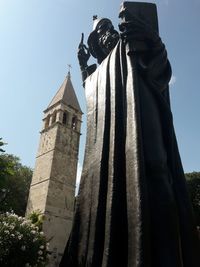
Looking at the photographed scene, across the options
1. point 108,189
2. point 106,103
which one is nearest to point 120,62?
point 106,103

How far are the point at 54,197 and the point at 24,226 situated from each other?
2348 centimetres

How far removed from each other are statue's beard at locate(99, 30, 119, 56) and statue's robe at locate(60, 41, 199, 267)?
1.66 feet

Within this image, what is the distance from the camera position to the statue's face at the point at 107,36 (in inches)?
133

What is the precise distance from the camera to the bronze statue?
1.93 m

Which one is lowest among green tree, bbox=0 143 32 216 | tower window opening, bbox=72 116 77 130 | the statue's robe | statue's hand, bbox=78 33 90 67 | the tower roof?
the statue's robe

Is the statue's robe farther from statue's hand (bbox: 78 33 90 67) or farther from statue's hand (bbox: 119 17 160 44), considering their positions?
statue's hand (bbox: 78 33 90 67)

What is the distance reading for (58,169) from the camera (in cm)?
3841

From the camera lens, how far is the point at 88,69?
3.56m

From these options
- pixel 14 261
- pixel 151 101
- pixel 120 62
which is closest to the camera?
pixel 151 101

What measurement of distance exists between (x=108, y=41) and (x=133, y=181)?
178cm

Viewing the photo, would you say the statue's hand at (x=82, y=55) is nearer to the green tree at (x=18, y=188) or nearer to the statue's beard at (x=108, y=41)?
the statue's beard at (x=108, y=41)

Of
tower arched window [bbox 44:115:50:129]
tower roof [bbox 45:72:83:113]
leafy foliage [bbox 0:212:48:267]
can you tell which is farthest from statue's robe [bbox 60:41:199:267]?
tower arched window [bbox 44:115:50:129]

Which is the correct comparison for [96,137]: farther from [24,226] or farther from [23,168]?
[23,168]

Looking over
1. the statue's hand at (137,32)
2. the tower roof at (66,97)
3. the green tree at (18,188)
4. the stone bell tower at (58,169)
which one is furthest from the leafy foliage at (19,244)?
the tower roof at (66,97)
